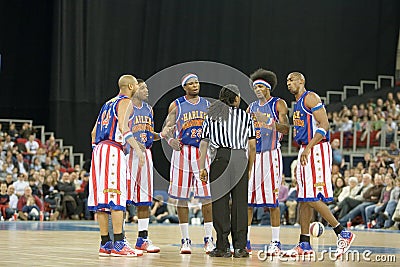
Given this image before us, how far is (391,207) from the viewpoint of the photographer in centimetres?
1714

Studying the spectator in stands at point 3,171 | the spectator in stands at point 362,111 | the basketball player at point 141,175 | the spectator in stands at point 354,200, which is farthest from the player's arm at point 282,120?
the spectator in stands at point 362,111

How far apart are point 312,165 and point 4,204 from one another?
12.1 m

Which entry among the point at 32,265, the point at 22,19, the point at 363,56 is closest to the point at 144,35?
the point at 22,19

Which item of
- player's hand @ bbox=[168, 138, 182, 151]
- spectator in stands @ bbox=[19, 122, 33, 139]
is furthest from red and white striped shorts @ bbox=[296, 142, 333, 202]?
spectator in stands @ bbox=[19, 122, 33, 139]

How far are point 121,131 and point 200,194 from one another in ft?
4.65

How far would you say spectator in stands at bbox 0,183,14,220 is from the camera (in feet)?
63.2

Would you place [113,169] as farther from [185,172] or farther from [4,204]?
[4,204]

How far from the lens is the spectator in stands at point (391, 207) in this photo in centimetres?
1708

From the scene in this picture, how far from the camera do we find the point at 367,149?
22.2 metres

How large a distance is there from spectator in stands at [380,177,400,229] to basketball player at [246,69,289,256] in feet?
26.7

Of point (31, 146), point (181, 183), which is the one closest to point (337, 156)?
point (31, 146)

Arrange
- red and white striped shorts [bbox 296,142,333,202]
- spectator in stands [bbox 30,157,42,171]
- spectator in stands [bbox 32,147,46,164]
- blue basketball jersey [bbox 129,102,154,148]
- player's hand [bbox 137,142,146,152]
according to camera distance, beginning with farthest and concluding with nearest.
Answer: spectator in stands [bbox 32,147,46,164] < spectator in stands [bbox 30,157,42,171] < blue basketball jersey [bbox 129,102,154,148] < player's hand [bbox 137,142,146,152] < red and white striped shorts [bbox 296,142,333,202]

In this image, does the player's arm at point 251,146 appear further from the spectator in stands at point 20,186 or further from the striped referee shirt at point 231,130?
the spectator in stands at point 20,186

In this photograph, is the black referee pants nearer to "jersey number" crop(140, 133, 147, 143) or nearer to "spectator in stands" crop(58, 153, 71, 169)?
"jersey number" crop(140, 133, 147, 143)
